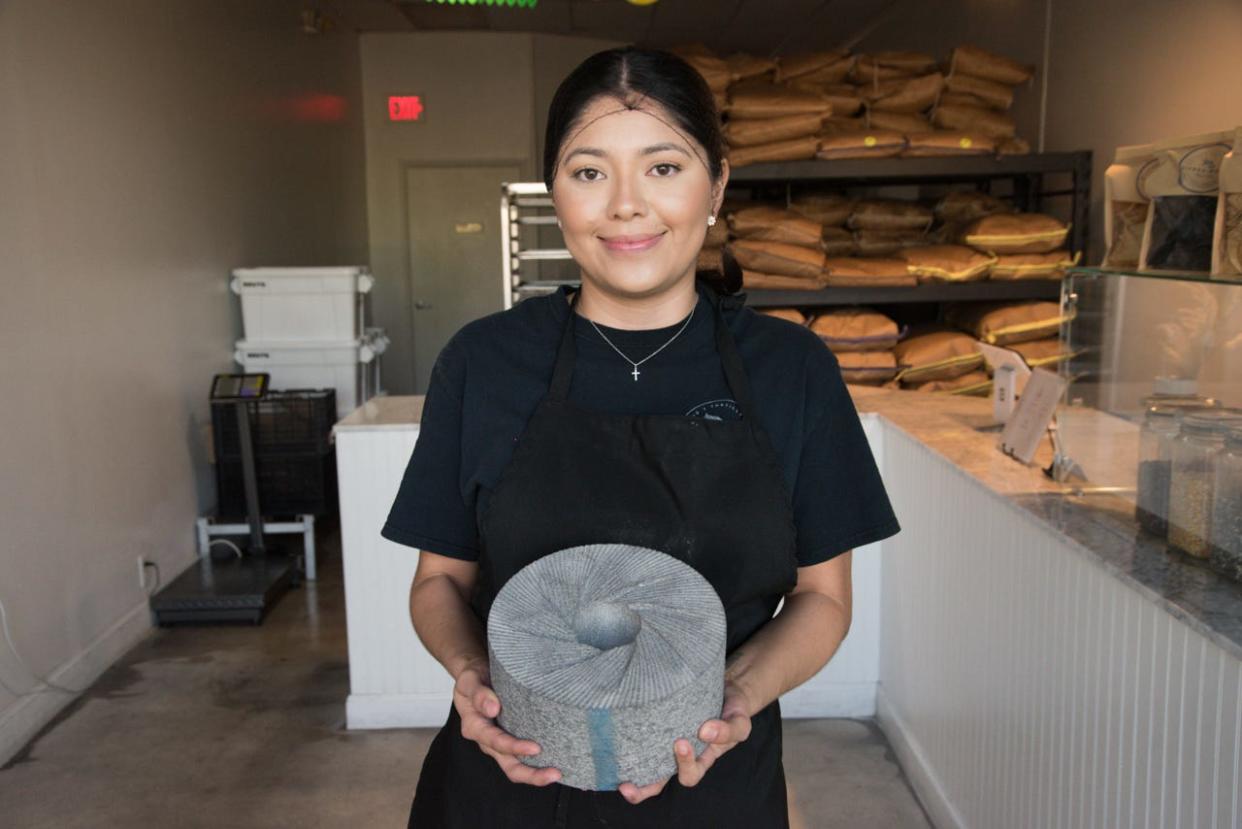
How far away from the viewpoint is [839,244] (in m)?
5.10

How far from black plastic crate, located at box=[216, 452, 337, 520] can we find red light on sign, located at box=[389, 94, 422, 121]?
4.45 meters

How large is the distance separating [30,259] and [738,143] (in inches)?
108

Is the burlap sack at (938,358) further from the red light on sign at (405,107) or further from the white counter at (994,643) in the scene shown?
the red light on sign at (405,107)

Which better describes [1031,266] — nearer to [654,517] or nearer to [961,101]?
[961,101]

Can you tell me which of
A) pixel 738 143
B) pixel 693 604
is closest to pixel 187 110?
pixel 738 143

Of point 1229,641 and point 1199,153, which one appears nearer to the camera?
point 1229,641

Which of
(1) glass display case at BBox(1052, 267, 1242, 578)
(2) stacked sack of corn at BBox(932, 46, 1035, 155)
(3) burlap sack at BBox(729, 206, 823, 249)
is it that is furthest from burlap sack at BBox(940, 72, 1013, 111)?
(1) glass display case at BBox(1052, 267, 1242, 578)

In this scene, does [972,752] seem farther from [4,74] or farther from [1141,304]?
[4,74]

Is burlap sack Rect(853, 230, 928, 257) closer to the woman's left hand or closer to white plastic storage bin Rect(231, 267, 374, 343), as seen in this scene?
white plastic storage bin Rect(231, 267, 374, 343)

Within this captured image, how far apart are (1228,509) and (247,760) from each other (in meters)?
2.68

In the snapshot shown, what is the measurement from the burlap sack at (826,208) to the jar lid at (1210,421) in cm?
366

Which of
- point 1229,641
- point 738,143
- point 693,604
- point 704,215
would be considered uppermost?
point 738,143

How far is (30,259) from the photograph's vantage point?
3404mm

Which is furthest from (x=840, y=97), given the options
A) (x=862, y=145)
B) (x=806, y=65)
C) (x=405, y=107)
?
(x=405, y=107)
